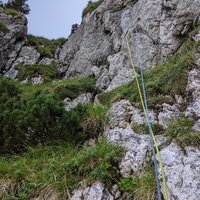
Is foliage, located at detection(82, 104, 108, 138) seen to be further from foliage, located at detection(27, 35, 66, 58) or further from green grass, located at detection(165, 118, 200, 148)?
foliage, located at detection(27, 35, 66, 58)

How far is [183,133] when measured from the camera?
5898 mm

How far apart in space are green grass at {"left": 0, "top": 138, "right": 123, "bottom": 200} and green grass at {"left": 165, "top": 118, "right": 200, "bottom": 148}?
36.9 inches

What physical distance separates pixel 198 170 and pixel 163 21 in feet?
23.9

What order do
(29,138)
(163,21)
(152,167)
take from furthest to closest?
(163,21)
(29,138)
(152,167)

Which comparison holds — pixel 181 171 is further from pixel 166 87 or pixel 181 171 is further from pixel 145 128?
pixel 166 87

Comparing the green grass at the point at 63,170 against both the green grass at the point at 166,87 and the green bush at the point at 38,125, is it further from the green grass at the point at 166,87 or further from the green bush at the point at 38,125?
the green grass at the point at 166,87

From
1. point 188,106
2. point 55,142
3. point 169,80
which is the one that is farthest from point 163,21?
point 55,142

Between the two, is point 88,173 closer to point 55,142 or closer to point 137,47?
point 55,142

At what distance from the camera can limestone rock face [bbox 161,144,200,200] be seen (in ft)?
16.2

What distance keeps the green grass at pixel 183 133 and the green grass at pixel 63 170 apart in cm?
94

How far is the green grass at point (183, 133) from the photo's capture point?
224 inches

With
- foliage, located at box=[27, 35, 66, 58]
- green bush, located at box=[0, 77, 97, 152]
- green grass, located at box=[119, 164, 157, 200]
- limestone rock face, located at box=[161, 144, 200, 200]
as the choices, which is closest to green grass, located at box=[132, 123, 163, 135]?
limestone rock face, located at box=[161, 144, 200, 200]

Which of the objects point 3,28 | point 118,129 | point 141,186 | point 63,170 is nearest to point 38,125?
point 63,170

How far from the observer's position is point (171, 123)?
6.43 metres
